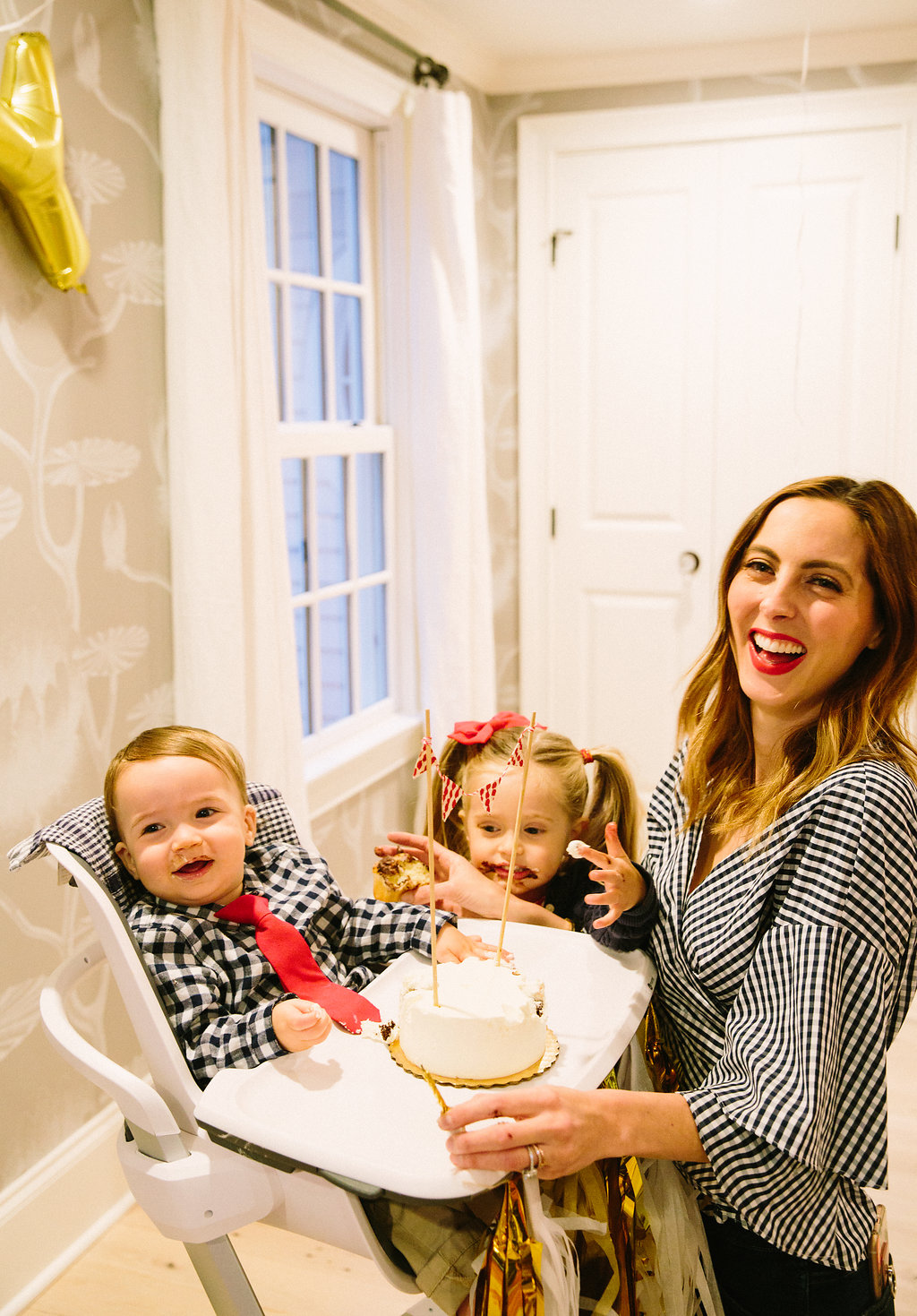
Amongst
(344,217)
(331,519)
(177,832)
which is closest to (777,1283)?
(177,832)

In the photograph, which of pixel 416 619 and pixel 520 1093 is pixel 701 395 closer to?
pixel 416 619

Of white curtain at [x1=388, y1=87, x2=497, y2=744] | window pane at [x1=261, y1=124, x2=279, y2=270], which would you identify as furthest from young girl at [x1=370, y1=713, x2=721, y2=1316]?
window pane at [x1=261, y1=124, x2=279, y2=270]

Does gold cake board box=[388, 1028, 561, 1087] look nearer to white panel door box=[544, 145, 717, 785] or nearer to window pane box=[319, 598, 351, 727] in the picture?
window pane box=[319, 598, 351, 727]

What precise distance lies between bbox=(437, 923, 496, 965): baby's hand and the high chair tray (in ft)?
0.17

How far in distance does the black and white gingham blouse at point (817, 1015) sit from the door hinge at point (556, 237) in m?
3.16

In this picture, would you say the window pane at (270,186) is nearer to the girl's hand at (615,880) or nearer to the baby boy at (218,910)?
the baby boy at (218,910)

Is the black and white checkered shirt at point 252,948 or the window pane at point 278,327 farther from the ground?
the window pane at point 278,327

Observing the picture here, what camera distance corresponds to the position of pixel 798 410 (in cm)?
385

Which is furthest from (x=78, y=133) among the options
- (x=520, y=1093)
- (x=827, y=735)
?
(x=520, y=1093)

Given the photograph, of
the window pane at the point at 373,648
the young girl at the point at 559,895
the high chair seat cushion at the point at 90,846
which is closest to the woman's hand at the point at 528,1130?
the young girl at the point at 559,895

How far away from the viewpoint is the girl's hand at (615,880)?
54.9 inches

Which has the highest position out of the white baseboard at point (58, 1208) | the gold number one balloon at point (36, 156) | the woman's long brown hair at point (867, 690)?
the gold number one balloon at point (36, 156)

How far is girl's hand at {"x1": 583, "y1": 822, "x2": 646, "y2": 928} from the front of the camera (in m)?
1.39

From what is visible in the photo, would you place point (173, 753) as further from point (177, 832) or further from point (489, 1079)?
point (489, 1079)
